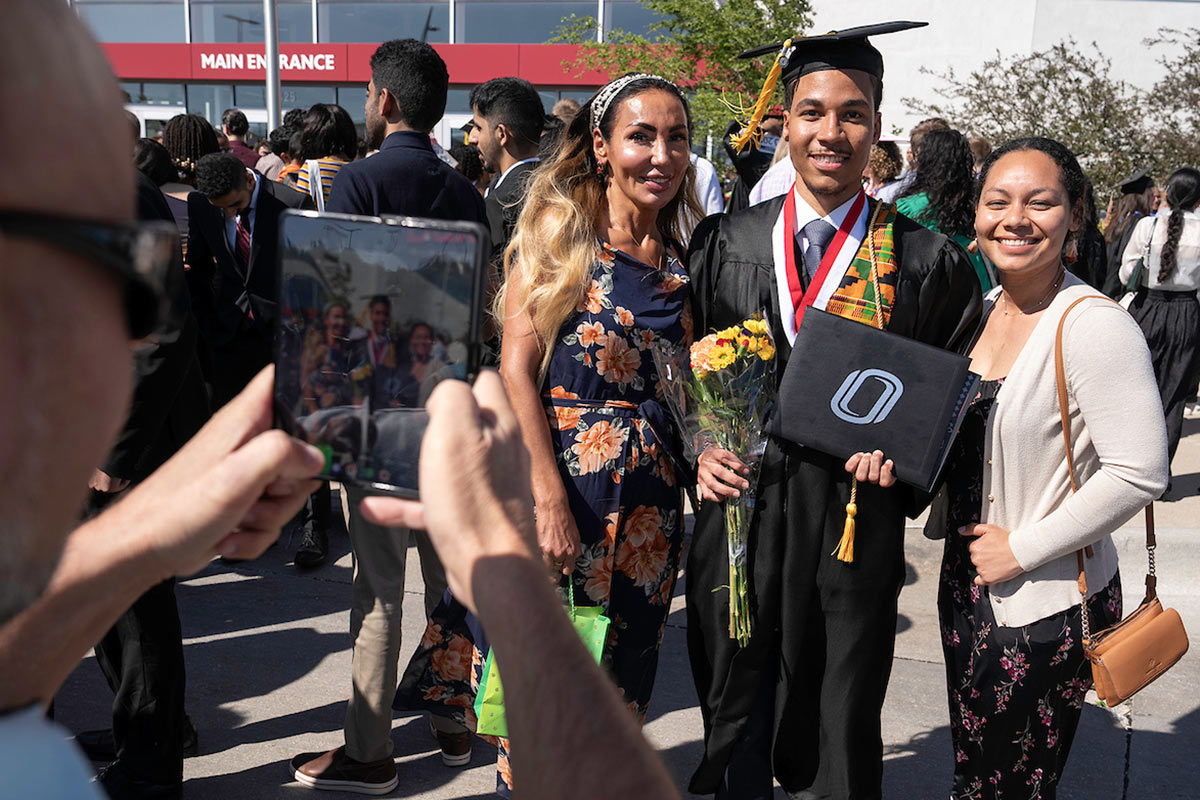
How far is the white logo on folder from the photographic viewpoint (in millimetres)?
2602

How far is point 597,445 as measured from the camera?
9.52 ft

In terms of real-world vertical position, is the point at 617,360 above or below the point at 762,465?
above

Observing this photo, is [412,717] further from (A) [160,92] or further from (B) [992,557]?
(A) [160,92]

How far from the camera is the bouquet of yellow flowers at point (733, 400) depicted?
8.71 feet

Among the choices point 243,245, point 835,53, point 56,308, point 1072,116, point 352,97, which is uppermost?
point 352,97

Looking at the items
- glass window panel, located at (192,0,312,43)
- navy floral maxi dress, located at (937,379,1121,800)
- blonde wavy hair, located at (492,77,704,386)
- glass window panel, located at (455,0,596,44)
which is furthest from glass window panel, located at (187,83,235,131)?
navy floral maxi dress, located at (937,379,1121,800)

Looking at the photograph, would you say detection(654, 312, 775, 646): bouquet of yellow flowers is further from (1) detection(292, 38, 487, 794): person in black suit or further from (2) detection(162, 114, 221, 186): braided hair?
(2) detection(162, 114, 221, 186): braided hair

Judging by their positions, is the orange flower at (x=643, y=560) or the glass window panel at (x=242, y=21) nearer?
the orange flower at (x=643, y=560)

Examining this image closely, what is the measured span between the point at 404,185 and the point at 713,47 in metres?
16.0

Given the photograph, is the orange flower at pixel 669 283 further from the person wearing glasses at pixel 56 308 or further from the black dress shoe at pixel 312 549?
the black dress shoe at pixel 312 549

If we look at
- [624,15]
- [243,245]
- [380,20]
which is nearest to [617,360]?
[243,245]

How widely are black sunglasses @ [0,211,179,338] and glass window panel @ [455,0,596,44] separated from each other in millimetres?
24599

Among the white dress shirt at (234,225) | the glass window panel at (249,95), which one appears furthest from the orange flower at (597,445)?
the glass window panel at (249,95)

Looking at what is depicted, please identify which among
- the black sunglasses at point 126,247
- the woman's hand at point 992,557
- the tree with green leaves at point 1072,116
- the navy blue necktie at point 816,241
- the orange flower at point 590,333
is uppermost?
the tree with green leaves at point 1072,116
